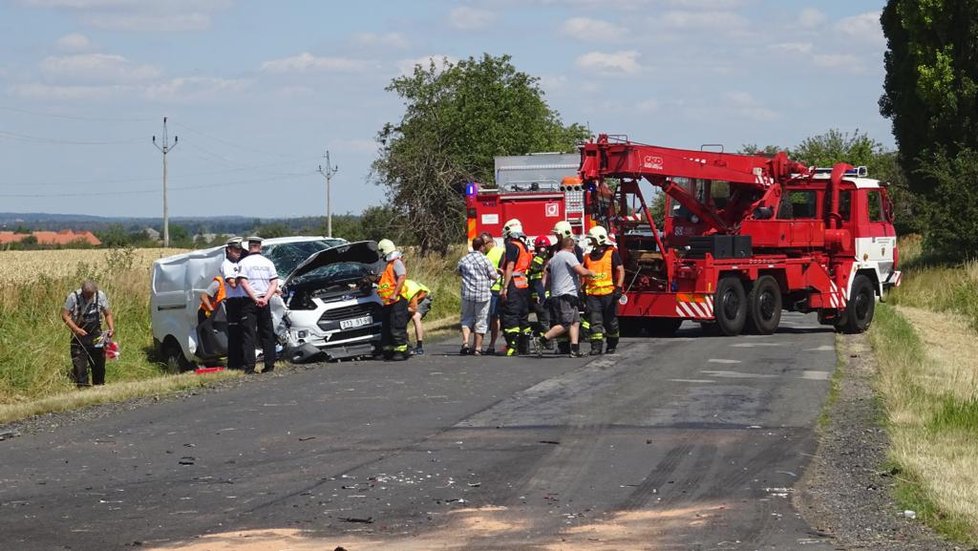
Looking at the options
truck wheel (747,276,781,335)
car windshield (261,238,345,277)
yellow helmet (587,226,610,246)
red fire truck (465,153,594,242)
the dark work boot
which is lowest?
the dark work boot

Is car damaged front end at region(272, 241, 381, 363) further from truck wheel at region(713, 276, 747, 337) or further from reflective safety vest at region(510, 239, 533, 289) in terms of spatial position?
truck wheel at region(713, 276, 747, 337)

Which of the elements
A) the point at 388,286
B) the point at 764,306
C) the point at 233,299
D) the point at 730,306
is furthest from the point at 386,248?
the point at 764,306

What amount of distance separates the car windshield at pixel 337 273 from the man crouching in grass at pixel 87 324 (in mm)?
3041

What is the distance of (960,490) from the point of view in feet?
31.1

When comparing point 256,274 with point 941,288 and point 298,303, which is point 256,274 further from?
point 941,288

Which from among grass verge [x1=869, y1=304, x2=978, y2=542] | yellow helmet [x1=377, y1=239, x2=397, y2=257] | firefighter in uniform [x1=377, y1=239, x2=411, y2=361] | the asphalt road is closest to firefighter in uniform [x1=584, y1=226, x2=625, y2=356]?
the asphalt road

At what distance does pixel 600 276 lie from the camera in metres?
19.4

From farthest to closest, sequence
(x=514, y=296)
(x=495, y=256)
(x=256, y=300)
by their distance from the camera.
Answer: (x=495, y=256)
(x=514, y=296)
(x=256, y=300)

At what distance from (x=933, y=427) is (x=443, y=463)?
468cm

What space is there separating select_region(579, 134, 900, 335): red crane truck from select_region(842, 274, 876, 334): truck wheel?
0.06 ft

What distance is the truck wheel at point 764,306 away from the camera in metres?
24.2

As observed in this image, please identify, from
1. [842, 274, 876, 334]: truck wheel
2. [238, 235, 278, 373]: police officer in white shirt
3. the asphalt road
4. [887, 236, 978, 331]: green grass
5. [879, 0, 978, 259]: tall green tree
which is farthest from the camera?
[879, 0, 978, 259]: tall green tree

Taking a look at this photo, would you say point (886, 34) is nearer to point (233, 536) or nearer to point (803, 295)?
point (803, 295)

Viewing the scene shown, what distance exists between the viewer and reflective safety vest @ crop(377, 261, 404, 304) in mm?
18781
